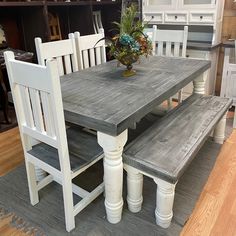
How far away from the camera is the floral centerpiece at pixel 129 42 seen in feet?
5.38

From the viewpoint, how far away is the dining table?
1.25 m

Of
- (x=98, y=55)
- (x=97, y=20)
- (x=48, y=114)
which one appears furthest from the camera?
(x=97, y=20)

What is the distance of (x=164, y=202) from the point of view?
53.9 inches

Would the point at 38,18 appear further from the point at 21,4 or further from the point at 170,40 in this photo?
the point at 170,40

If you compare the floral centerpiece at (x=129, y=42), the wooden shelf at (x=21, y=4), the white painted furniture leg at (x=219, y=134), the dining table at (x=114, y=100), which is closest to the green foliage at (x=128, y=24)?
the floral centerpiece at (x=129, y=42)

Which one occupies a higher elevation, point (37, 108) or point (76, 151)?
point (37, 108)

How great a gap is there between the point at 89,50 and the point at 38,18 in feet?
3.10

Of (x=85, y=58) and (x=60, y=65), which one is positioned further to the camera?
(x=85, y=58)

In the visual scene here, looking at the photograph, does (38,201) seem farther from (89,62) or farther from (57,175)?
(89,62)

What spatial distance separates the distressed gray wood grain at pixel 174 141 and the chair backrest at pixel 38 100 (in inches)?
16.5

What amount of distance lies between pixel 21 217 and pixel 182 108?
4.45 ft

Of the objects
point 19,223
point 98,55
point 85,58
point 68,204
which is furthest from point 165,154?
point 98,55

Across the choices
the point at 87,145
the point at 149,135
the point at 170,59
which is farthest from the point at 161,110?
the point at 87,145

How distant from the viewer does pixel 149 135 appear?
1578 millimetres
